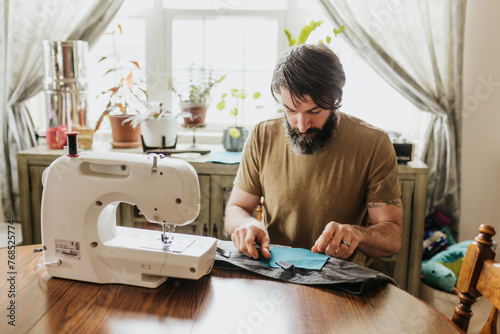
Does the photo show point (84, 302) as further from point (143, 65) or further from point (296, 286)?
point (143, 65)

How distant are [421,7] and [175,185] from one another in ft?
6.53

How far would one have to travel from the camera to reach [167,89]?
2791 mm

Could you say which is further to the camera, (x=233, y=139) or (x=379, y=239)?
(x=233, y=139)

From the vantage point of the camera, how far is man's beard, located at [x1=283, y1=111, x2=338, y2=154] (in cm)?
168

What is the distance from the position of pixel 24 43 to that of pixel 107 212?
1995 mm

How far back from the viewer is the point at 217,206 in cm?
238

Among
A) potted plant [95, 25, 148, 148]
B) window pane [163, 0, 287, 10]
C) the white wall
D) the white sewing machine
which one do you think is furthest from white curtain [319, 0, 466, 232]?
the white sewing machine

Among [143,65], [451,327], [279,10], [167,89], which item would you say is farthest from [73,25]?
[451,327]

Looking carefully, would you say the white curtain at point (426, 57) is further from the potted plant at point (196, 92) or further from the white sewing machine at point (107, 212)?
the white sewing machine at point (107, 212)

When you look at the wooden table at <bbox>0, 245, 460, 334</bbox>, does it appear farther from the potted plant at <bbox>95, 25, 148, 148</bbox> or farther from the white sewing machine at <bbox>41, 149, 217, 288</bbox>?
the potted plant at <bbox>95, 25, 148, 148</bbox>

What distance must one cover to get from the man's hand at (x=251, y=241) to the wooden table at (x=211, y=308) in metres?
0.09

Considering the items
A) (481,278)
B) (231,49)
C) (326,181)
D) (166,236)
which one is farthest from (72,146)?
(231,49)

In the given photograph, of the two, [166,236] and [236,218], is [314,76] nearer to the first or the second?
[236,218]

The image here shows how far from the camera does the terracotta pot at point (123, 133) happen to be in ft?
8.44
